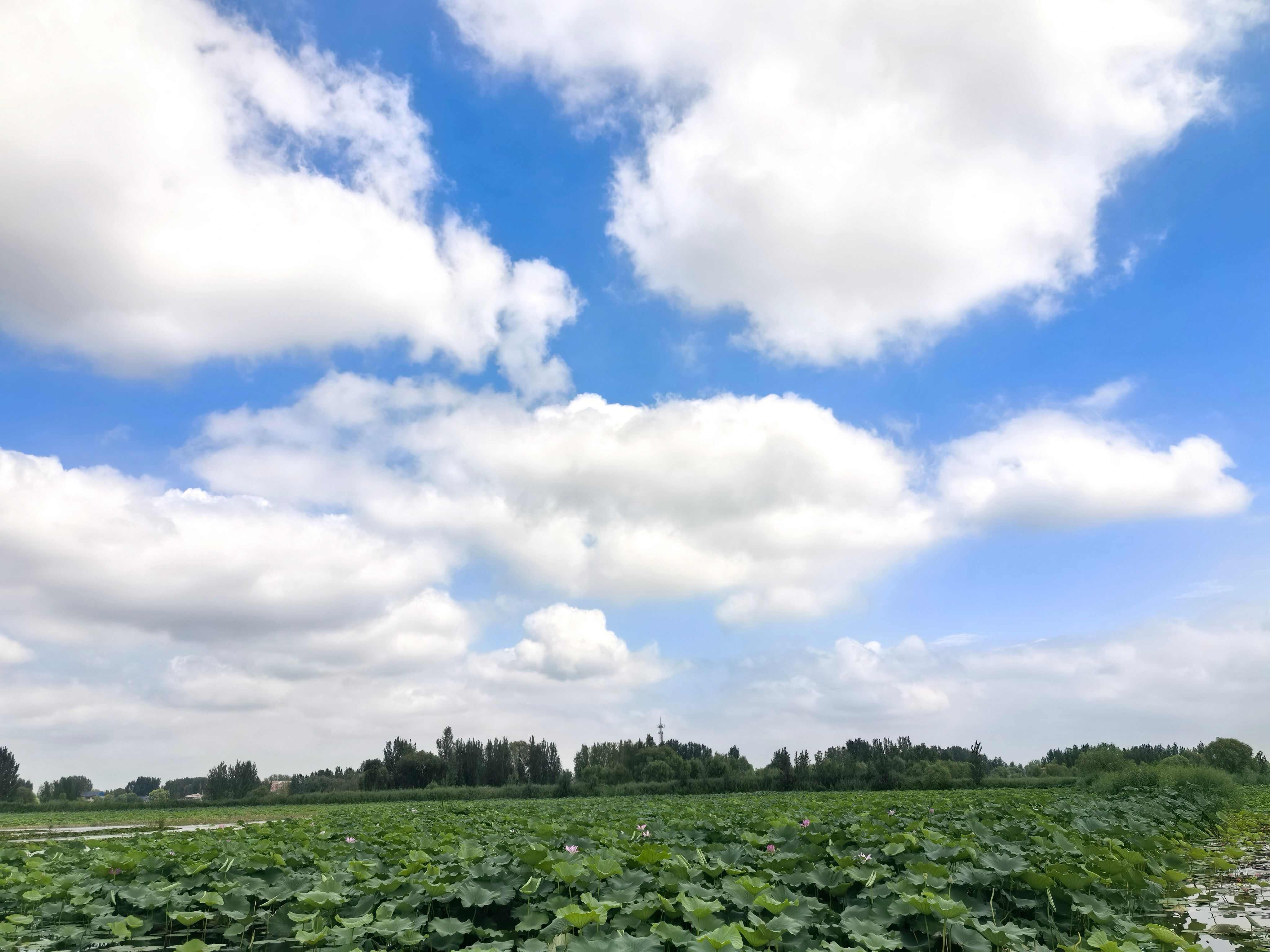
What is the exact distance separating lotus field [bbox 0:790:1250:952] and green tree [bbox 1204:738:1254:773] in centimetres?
7267

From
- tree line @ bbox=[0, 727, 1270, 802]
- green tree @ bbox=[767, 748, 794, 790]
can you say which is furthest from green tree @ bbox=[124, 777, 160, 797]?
green tree @ bbox=[767, 748, 794, 790]

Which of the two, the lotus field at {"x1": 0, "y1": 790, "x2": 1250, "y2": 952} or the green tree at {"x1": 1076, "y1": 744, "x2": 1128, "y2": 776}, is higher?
the lotus field at {"x1": 0, "y1": 790, "x2": 1250, "y2": 952}

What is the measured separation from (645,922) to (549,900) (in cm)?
86

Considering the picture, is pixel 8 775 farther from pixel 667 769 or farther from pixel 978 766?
pixel 978 766

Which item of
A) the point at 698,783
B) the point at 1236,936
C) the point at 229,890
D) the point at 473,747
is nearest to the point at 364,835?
the point at 229,890

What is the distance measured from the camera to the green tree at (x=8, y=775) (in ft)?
247

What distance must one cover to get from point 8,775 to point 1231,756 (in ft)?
384

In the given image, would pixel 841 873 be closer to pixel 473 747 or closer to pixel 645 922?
pixel 645 922

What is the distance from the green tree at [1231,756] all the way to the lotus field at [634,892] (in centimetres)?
7267

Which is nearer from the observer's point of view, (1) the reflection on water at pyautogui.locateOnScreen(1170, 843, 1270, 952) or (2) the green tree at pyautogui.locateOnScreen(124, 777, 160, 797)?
(1) the reflection on water at pyautogui.locateOnScreen(1170, 843, 1270, 952)

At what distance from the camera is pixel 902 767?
66312mm

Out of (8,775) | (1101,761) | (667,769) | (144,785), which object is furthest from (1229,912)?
(144,785)

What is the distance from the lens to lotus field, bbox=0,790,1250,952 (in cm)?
540

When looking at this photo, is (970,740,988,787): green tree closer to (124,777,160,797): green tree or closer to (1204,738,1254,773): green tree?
(1204,738,1254,773): green tree
